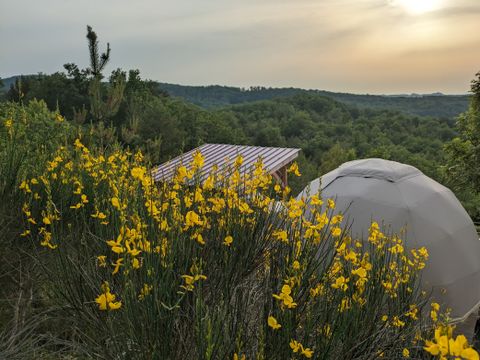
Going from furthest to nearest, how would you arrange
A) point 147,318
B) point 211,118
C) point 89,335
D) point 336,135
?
1. point 336,135
2. point 211,118
3. point 89,335
4. point 147,318

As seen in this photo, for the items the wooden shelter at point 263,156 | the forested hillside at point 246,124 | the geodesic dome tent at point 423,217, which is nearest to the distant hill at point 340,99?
the forested hillside at point 246,124

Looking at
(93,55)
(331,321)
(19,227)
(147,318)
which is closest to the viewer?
(147,318)

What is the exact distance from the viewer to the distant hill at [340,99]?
139500 mm

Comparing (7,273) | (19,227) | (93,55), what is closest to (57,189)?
(19,227)

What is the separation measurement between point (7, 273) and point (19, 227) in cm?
86

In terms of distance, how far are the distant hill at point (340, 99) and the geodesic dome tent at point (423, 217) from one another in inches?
5031

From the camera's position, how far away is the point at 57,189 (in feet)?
17.4

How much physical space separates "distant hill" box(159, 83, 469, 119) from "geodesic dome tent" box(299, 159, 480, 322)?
127791 mm

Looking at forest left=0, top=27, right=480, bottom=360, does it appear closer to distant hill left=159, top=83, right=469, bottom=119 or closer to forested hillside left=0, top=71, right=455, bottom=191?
forested hillside left=0, top=71, right=455, bottom=191

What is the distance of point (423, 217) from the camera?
31.4 ft

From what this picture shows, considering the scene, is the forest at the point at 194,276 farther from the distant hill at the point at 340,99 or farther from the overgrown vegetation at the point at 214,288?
the distant hill at the point at 340,99

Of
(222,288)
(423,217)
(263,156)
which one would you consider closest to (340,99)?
(263,156)

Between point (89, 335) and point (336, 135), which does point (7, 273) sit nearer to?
point (89, 335)

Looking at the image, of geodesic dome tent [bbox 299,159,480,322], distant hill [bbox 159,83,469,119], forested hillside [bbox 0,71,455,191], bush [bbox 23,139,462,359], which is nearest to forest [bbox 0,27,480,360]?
bush [bbox 23,139,462,359]
